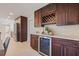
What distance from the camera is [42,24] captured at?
4855 millimetres

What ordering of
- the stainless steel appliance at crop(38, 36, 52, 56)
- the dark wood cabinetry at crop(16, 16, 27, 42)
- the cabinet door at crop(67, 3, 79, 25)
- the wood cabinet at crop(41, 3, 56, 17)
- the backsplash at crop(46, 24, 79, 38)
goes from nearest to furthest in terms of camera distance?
the cabinet door at crop(67, 3, 79, 25), the backsplash at crop(46, 24, 79, 38), the stainless steel appliance at crop(38, 36, 52, 56), the wood cabinet at crop(41, 3, 56, 17), the dark wood cabinetry at crop(16, 16, 27, 42)

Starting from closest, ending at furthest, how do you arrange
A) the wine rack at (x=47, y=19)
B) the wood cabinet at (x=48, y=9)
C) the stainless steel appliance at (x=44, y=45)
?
the stainless steel appliance at (x=44, y=45)
the wood cabinet at (x=48, y=9)
the wine rack at (x=47, y=19)

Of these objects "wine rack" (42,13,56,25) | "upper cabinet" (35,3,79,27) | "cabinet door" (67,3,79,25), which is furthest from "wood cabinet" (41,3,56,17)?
"cabinet door" (67,3,79,25)

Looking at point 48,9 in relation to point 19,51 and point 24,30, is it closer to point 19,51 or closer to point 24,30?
point 19,51

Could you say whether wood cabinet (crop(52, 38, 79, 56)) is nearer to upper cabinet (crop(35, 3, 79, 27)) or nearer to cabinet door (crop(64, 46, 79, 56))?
cabinet door (crop(64, 46, 79, 56))

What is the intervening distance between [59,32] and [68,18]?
3.20 feet

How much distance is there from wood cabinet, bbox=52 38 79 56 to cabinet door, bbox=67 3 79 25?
0.48m

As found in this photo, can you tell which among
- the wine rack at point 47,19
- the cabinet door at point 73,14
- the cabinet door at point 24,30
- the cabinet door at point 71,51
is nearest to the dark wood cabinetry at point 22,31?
the cabinet door at point 24,30

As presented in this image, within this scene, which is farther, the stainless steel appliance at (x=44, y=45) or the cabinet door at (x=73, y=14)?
the stainless steel appliance at (x=44, y=45)

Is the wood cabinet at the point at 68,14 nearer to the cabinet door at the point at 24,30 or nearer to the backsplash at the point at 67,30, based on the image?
the backsplash at the point at 67,30

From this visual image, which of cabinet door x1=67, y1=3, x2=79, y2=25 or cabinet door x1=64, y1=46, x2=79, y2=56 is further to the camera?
cabinet door x1=67, y1=3, x2=79, y2=25

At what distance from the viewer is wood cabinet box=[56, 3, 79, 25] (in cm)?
293

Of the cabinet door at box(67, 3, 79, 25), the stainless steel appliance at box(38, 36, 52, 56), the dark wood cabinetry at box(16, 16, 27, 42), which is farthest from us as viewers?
the dark wood cabinetry at box(16, 16, 27, 42)

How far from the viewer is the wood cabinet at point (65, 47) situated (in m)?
2.52
